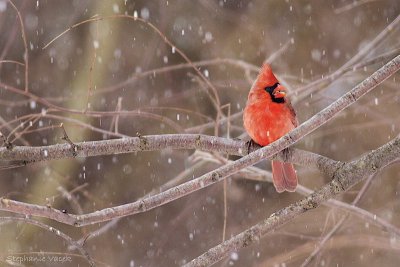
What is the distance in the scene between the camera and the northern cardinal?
3561mm

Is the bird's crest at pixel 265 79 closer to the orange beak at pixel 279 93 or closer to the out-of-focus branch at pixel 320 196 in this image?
the orange beak at pixel 279 93

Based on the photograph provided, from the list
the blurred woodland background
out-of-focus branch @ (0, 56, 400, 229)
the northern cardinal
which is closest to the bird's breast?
the northern cardinal

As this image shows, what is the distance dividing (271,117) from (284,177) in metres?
0.33

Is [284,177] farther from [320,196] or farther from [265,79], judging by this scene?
[320,196]

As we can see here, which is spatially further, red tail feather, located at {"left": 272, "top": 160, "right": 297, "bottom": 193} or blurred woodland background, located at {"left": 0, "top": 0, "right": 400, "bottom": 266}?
blurred woodland background, located at {"left": 0, "top": 0, "right": 400, "bottom": 266}

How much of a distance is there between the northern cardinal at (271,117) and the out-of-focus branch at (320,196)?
1.03 m

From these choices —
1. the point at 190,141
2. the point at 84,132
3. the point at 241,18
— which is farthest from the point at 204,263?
the point at 241,18

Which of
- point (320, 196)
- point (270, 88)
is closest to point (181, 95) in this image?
point (270, 88)

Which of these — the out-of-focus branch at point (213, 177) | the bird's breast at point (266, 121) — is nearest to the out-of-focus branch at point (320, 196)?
the out-of-focus branch at point (213, 177)

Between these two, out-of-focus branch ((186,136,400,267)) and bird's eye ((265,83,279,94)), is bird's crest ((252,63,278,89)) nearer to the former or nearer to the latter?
bird's eye ((265,83,279,94))

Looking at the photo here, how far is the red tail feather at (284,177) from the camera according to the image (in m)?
3.64

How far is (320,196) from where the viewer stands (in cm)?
238

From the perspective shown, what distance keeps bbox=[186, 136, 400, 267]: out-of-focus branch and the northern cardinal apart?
103 centimetres

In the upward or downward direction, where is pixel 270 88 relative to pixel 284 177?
upward
